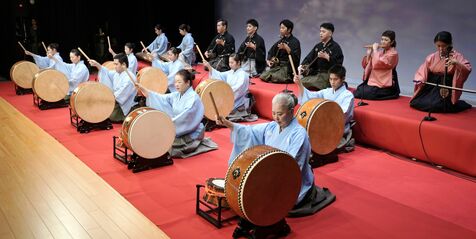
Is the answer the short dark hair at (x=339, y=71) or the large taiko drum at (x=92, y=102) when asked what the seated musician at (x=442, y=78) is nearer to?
the short dark hair at (x=339, y=71)

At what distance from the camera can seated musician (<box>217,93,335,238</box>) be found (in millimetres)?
3293

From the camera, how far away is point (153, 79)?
7.85 metres

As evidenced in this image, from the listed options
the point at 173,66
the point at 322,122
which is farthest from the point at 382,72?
the point at 173,66

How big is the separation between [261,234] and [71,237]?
4.59 feet

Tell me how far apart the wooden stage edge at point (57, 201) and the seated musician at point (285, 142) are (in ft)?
2.89

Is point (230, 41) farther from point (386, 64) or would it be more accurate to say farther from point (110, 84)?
point (386, 64)

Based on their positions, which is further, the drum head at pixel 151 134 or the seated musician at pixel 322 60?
the seated musician at pixel 322 60

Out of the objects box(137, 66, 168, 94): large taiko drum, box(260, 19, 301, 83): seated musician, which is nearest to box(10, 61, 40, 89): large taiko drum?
box(137, 66, 168, 94): large taiko drum

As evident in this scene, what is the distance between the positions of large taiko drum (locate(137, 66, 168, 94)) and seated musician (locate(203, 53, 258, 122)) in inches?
50.3

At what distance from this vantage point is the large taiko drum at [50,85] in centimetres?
731

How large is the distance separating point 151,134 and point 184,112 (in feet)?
1.95

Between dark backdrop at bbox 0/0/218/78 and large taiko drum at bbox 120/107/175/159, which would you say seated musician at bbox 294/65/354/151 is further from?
dark backdrop at bbox 0/0/218/78

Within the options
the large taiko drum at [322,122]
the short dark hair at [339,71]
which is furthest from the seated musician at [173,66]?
the large taiko drum at [322,122]

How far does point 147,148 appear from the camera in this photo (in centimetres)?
460
